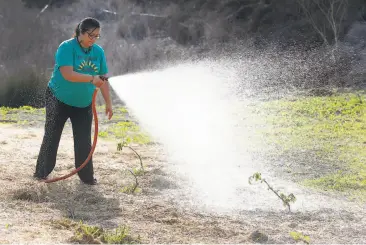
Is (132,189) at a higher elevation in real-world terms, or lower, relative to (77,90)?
lower

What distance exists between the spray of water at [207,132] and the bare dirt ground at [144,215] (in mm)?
283

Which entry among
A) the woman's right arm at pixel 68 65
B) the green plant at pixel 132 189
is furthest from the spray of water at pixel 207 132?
the woman's right arm at pixel 68 65

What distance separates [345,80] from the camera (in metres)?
17.8

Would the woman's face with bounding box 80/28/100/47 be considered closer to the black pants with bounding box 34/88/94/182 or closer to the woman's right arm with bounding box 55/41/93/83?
the woman's right arm with bounding box 55/41/93/83

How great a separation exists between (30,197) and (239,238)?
1.92 m

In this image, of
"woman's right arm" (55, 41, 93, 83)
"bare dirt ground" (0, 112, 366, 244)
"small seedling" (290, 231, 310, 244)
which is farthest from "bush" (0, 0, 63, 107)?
"small seedling" (290, 231, 310, 244)

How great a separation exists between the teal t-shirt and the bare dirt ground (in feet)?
2.68

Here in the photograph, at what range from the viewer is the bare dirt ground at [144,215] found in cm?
429

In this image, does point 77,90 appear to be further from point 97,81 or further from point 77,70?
point 97,81

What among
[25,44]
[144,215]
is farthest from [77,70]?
[25,44]

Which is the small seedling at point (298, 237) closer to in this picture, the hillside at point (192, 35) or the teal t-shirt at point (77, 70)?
the teal t-shirt at point (77, 70)

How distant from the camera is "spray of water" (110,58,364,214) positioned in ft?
18.7

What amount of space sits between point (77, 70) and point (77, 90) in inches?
7.3

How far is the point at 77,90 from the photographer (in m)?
5.53
